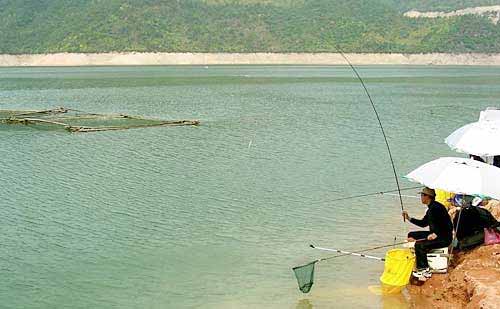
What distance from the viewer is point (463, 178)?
26.2 ft

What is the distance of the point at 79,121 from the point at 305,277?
23464 millimetres

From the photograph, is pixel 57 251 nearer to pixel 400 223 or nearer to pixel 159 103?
pixel 400 223

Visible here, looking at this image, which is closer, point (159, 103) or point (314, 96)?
point (159, 103)

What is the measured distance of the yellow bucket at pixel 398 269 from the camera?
332 inches

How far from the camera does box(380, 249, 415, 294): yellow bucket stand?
844 centimetres

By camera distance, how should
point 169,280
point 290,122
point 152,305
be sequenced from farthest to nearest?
1. point 290,122
2. point 169,280
3. point 152,305

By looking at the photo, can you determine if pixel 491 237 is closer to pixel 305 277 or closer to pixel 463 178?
pixel 463 178

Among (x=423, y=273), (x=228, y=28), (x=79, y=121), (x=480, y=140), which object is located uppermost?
(x=228, y=28)

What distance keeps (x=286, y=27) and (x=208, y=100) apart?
96551mm

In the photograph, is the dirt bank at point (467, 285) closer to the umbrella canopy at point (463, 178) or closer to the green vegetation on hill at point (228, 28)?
the umbrella canopy at point (463, 178)

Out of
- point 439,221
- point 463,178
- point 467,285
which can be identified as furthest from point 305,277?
point 463,178

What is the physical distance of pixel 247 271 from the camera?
→ 9828 millimetres

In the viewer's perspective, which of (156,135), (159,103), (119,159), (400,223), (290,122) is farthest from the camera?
(159,103)

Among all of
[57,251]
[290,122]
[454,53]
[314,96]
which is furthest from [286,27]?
[57,251]
